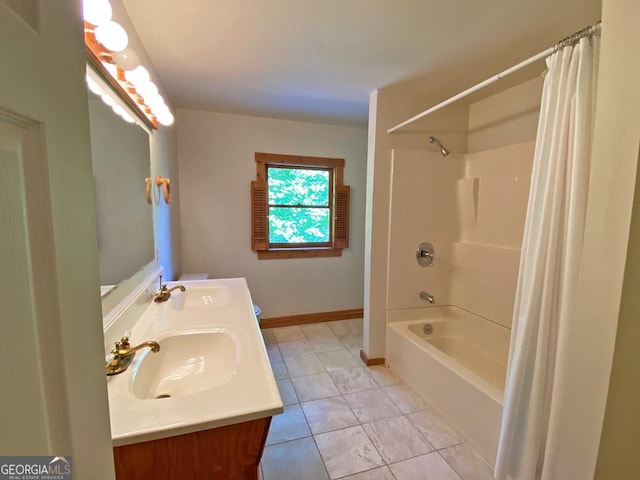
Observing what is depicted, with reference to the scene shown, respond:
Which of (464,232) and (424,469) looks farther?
(464,232)

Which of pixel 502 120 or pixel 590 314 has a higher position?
pixel 502 120

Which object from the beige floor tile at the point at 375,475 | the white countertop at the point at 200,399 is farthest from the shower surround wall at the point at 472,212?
the white countertop at the point at 200,399

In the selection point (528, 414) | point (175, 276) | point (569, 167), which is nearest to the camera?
point (569, 167)

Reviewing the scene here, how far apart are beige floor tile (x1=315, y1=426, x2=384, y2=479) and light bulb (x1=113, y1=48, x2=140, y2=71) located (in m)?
2.03

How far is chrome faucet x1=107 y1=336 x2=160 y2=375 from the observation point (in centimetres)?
90

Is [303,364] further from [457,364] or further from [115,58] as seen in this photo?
[115,58]

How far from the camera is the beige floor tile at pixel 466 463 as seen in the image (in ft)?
4.64

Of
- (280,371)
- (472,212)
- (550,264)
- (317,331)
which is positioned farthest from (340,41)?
(317,331)

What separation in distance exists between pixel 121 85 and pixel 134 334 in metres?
1.04

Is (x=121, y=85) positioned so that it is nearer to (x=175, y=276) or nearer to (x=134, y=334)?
(x=134, y=334)

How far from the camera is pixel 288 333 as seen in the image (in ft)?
9.96

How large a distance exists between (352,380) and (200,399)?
1691 millimetres

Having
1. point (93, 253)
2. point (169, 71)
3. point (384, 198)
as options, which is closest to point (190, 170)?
point (169, 71)

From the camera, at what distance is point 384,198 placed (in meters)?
2.29
